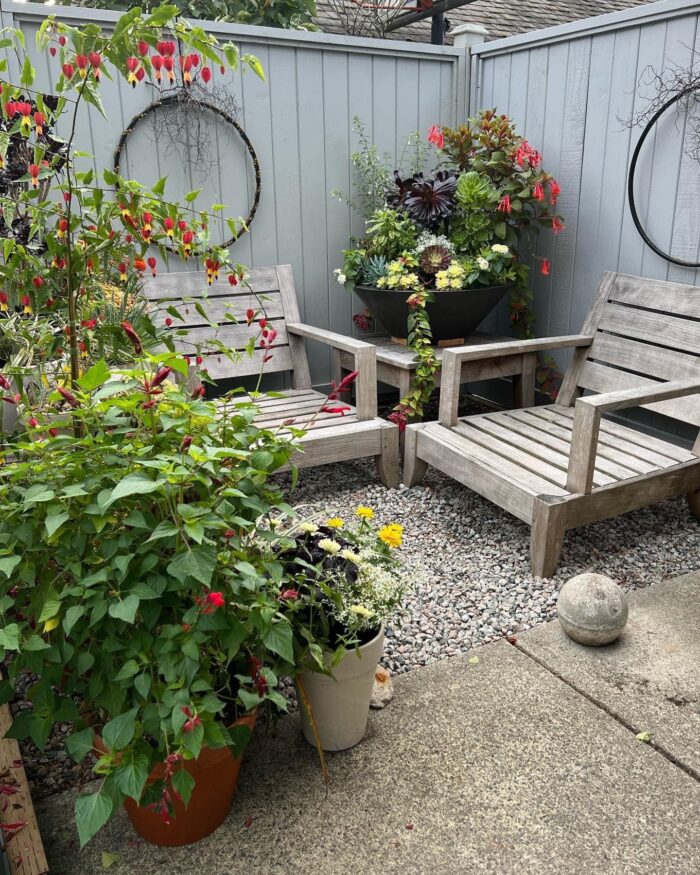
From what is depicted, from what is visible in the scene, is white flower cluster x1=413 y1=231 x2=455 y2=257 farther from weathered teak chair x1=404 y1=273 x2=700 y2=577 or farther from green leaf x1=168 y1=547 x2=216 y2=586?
green leaf x1=168 y1=547 x2=216 y2=586

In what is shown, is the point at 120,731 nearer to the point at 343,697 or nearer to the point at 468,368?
the point at 343,697

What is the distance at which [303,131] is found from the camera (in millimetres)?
3646

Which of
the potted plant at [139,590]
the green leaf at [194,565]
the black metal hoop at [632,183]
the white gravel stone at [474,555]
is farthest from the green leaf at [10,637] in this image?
the black metal hoop at [632,183]

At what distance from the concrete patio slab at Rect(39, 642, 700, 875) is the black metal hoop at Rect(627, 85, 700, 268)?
199cm

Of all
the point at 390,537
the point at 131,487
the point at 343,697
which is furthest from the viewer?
the point at 390,537

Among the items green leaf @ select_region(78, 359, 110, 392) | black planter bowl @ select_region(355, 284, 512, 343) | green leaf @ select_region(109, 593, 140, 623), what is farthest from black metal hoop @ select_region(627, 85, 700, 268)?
green leaf @ select_region(109, 593, 140, 623)

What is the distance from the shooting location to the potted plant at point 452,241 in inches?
132

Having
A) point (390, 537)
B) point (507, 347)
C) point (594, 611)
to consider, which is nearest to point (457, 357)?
point (507, 347)

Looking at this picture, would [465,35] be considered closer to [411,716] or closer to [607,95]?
[607,95]

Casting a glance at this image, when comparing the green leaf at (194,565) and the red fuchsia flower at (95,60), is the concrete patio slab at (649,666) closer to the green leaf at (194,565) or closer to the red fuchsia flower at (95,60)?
the green leaf at (194,565)

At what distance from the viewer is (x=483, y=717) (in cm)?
180

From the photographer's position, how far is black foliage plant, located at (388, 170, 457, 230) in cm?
347

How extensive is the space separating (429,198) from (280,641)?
267 centimetres

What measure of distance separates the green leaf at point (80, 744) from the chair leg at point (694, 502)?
7.62 ft
